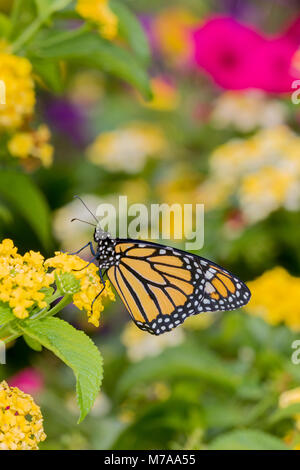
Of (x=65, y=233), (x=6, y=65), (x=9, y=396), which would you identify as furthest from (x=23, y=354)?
(x=9, y=396)

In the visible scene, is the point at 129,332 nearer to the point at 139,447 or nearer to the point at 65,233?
the point at 65,233

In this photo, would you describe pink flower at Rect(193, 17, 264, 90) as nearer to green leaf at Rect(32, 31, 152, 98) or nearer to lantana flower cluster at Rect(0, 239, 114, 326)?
green leaf at Rect(32, 31, 152, 98)

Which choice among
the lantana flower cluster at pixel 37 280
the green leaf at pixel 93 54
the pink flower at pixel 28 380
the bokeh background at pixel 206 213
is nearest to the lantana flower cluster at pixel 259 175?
the bokeh background at pixel 206 213

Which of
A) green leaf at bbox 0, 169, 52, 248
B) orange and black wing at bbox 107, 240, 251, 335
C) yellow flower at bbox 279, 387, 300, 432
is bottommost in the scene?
yellow flower at bbox 279, 387, 300, 432

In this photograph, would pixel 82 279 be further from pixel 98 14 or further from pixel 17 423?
pixel 98 14

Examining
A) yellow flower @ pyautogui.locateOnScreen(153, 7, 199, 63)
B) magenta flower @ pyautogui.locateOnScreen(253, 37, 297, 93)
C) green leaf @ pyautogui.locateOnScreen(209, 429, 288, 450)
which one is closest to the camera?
green leaf @ pyautogui.locateOnScreen(209, 429, 288, 450)

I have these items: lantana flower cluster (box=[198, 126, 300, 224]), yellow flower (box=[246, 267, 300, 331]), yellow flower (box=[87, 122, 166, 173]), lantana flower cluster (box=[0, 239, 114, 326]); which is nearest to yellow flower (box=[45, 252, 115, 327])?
lantana flower cluster (box=[0, 239, 114, 326])
